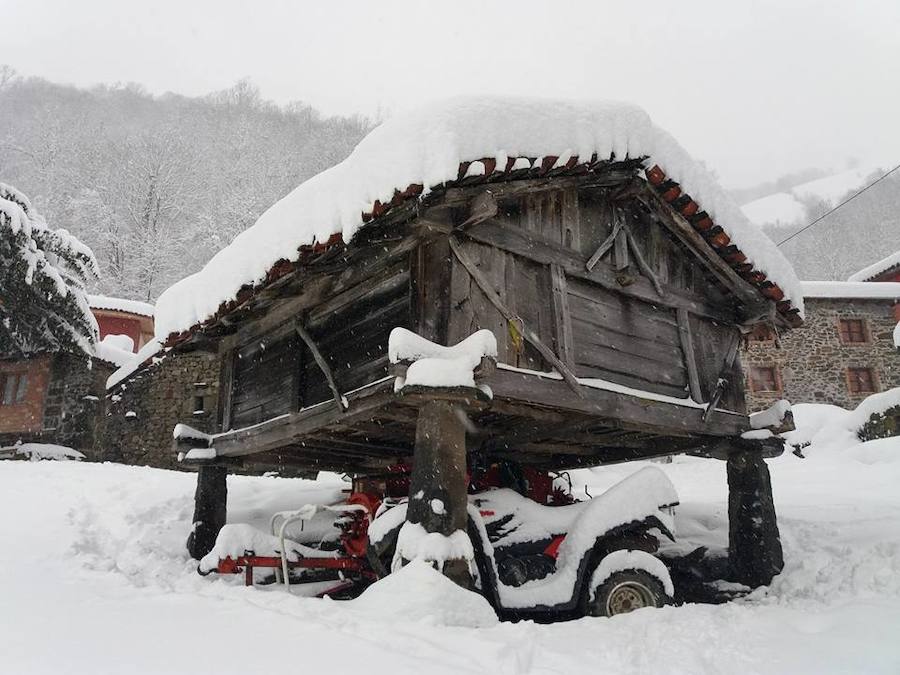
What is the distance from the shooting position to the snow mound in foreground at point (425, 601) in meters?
3.84

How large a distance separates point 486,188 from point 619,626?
3.34 metres

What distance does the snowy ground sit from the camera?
121 inches

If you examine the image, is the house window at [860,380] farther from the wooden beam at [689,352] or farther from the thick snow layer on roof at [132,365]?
the thick snow layer on roof at [132,365]

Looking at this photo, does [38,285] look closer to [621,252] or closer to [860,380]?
[621,252]

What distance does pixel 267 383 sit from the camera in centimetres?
754

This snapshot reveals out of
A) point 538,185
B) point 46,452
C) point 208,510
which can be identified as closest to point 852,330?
point 538,185

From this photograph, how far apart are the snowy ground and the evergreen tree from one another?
10059 millimetres

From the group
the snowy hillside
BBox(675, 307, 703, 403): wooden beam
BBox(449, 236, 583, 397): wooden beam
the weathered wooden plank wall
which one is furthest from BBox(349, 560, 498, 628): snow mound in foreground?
the snowy hillside

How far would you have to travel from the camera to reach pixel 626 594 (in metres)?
5.51

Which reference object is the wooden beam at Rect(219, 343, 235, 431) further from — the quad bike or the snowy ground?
the quad bike

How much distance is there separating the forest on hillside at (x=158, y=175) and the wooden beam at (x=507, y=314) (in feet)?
103

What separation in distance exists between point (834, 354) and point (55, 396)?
1026 inches

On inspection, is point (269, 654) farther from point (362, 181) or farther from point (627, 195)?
point (627, 195)

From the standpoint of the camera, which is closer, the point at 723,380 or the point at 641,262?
the point at 641,262
